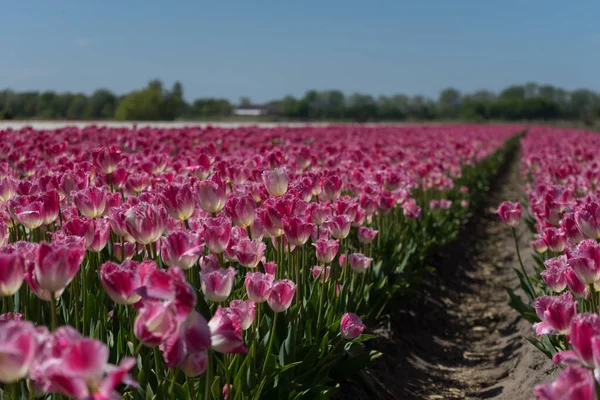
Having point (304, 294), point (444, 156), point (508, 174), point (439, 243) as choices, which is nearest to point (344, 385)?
point (304, 294)

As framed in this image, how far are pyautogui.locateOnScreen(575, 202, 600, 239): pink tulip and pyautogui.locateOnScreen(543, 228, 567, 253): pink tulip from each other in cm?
18

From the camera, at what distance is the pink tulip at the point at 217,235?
2.11 meters

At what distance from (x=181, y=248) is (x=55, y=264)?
0.43 meters

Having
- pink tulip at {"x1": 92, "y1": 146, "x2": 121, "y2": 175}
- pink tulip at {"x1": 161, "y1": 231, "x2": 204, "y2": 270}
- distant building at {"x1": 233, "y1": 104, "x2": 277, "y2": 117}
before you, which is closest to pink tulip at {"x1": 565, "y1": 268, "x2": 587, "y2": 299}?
pink tulip at {"x1": 161, "y1": 231, "x2": 204, "y2": 270}

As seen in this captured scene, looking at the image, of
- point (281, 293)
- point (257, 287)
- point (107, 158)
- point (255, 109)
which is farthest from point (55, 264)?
point (255, 109)

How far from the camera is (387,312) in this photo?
4367 millimetres

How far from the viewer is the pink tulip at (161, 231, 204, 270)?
1742 mm

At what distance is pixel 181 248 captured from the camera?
1761 millimetres

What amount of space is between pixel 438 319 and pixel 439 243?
1309mm

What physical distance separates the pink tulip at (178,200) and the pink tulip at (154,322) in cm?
108

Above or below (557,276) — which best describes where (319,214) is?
above

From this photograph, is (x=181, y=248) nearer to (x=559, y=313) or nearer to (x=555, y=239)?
(x=559, y=313)

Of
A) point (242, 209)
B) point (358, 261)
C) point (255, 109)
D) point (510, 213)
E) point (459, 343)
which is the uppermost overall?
point (242, 209)

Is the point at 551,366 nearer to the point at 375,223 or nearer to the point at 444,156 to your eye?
the point at 375,223
